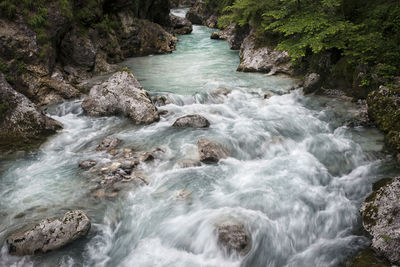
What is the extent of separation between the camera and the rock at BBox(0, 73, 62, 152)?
860 centimetres

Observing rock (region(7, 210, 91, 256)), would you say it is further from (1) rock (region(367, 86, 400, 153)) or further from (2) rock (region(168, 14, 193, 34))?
(2) rock (region(168, 14, 193, 34))

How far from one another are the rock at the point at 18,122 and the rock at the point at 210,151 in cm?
492

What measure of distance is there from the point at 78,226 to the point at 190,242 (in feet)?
6.66

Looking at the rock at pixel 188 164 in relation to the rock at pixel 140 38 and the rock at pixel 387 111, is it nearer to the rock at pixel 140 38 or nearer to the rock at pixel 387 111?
the rock at pixel 387 111

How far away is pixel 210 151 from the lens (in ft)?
25.5

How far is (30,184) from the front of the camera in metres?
6.95

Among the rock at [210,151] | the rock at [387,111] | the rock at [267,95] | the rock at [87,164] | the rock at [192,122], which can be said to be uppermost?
the rock at [387,111]

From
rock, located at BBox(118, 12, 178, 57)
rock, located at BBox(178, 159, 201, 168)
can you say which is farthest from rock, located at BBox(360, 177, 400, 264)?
rock, located at BBox(118, 12, 178, 57)

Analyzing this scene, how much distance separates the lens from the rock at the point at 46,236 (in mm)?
4957

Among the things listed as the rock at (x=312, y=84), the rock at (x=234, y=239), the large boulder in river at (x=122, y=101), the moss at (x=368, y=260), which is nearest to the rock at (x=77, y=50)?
the large boulder in river at (x=122, y=101)

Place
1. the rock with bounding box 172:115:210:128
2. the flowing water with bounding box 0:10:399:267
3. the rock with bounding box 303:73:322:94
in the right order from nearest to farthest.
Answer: the flowing water with bounding box 0:10:399:267 → the rock with bounding box 172:115:210:128 → the rock with bounding box 303:73:322:94

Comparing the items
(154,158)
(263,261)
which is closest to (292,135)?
(154,158)

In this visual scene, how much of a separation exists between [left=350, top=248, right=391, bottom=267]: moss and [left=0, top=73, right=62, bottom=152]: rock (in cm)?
854

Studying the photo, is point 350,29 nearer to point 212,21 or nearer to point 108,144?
point 108,144
